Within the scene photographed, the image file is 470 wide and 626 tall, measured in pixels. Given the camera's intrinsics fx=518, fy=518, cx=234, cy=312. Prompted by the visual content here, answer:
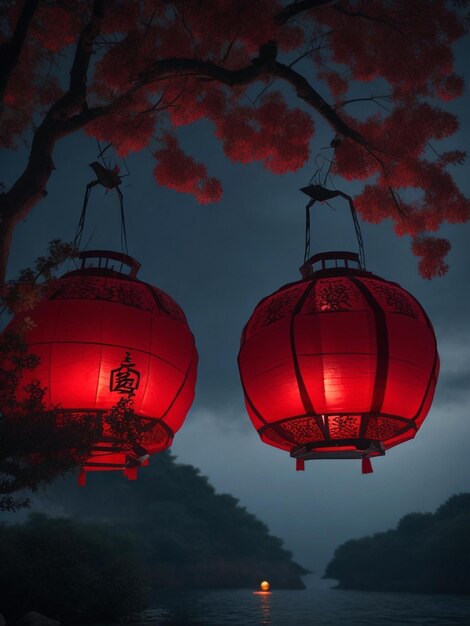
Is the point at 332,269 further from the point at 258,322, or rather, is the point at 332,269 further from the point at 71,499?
the point at 71,499

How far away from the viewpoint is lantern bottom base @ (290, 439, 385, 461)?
8.12 ft

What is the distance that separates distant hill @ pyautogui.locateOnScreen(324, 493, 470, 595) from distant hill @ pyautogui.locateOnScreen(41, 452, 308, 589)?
8.08 m

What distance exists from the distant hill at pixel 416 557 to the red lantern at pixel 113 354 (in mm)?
35848

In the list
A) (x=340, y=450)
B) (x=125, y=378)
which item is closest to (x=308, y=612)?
(x=340, y=450)

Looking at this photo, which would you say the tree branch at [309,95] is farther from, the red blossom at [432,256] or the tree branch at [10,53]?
the tree branch at [10,53]

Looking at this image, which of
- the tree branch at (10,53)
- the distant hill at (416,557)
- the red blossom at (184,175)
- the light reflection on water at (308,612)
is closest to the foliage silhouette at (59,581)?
the light reflection on water at (308,612)

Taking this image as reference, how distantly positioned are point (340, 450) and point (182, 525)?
43.3 m

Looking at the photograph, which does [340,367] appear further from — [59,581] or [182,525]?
[182,525]

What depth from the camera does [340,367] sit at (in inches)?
95.1

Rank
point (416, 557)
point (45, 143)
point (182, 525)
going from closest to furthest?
point (45, 143) → point (416, 557) → point (182, 525)

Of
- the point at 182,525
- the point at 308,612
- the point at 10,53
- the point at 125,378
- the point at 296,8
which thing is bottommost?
the point at 308,612

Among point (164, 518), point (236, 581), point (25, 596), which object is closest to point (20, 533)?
point (25, 596)

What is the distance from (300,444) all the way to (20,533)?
736 inches

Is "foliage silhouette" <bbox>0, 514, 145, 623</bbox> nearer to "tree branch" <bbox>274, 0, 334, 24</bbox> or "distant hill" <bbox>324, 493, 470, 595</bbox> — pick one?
"tree branch" <bbox>274, 0, 334, 24</bbox>
